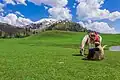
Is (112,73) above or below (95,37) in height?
below

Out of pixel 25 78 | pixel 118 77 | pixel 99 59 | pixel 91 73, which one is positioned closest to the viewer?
pixel 25 78

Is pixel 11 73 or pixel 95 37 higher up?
pixel 95 37

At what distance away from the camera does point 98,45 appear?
34.6 m

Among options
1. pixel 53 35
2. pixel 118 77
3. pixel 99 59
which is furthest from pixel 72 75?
pixel 53 35

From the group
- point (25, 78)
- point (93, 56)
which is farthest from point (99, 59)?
point (25, 78)

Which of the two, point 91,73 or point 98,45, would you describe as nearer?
point 91,73

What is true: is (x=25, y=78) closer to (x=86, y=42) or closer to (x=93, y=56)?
(x=93, y=56)

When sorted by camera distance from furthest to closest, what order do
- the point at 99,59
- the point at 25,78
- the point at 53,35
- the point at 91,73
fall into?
the point at 53,35
the point at 99,59
the point at 91,73
the point at 25,78

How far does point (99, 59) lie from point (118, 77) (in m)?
12.2

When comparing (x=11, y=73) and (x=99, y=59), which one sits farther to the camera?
(x=99, y=59)

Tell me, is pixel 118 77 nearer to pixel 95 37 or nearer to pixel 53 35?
pixel 95 37

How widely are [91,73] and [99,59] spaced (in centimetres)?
1072

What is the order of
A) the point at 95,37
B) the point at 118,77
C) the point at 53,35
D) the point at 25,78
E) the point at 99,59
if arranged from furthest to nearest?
the point at 53,35 → the point at 95,37 → the point at 99,59 → the point at 118,77 → the point at 25,78

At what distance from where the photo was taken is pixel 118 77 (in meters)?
20.6
